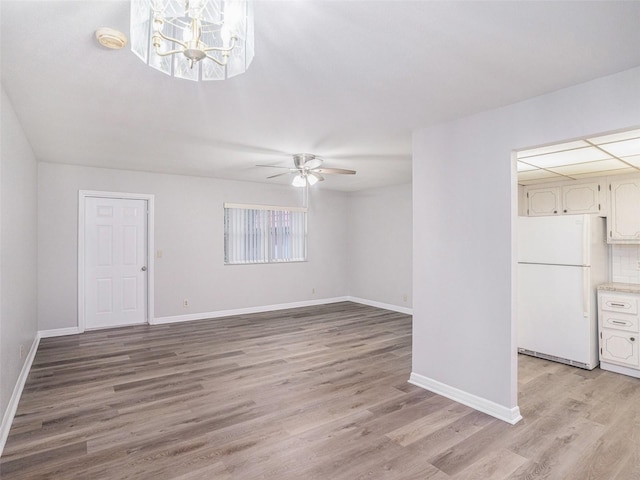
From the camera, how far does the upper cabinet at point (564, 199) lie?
4.24 metres

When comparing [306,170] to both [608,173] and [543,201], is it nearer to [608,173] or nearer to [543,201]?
[543,201]

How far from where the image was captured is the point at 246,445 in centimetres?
239

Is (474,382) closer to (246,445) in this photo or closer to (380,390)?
(380,390)

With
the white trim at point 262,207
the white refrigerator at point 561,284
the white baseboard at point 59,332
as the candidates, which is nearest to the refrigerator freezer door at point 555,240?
the white refrigerator at point 561,284

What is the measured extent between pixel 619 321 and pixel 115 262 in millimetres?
6658

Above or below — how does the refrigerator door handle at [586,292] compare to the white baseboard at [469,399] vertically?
above

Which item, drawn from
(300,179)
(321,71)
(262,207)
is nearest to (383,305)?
(262,207)

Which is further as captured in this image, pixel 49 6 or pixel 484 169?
pixel 484 169

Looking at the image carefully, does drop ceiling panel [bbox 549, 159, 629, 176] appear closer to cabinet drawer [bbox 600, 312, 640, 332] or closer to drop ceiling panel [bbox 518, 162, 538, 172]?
drop ceiling panel [bbox 518, 162, 538, 172]

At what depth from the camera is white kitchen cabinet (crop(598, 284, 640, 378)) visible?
359 centimetres

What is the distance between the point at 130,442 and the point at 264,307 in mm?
4373

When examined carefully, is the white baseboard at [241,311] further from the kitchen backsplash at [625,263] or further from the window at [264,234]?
the kitchen backsplash at [625,263]

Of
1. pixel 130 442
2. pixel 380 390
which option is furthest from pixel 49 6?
pixel 380 390

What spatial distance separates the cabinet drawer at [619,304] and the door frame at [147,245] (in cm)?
614
